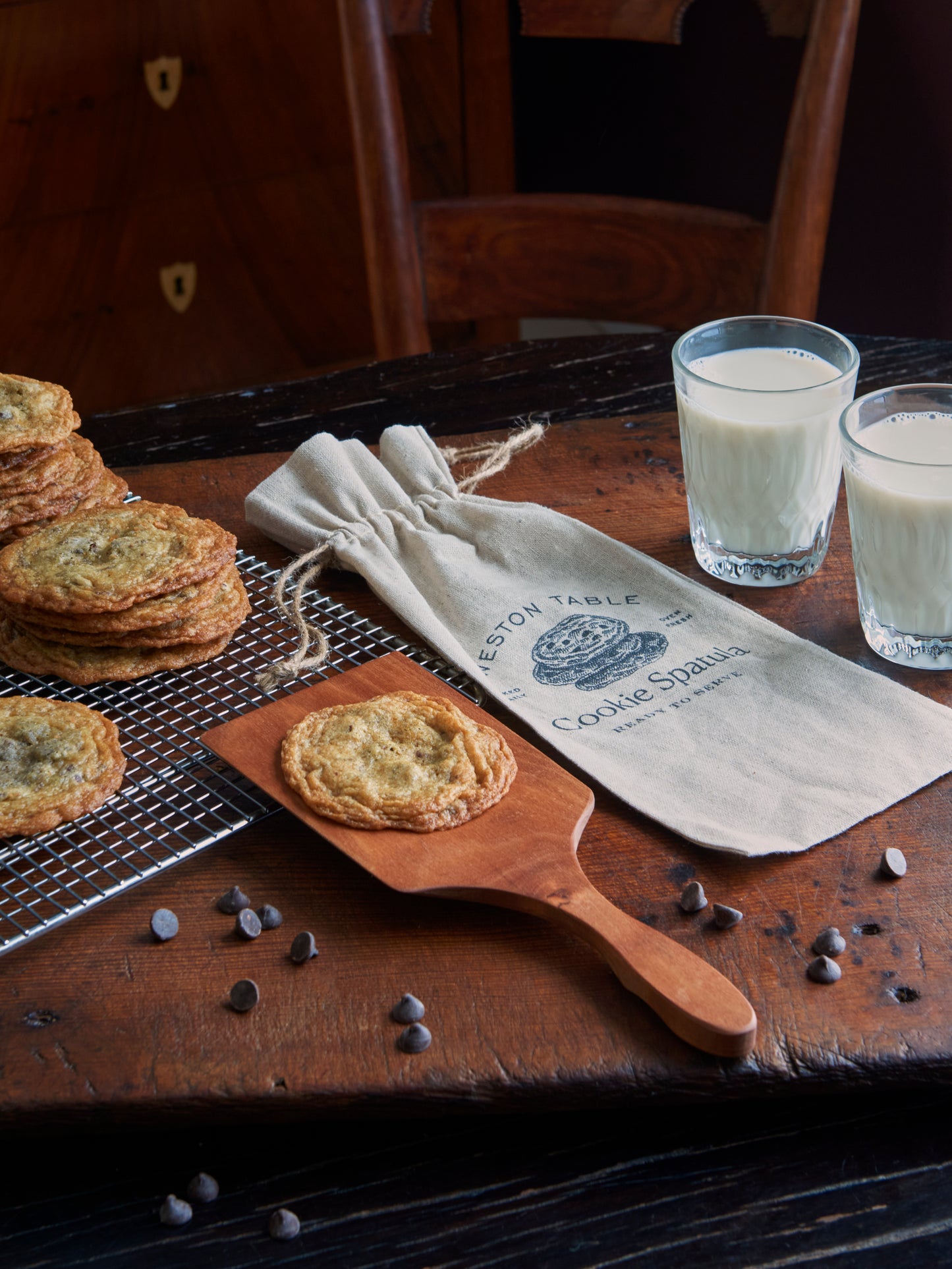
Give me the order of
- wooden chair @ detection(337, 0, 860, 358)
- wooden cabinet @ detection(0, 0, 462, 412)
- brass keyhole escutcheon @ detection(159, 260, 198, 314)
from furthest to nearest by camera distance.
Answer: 1. brass keyhole escutcheon @ detection(159, 260, 198, 314)
2. wooden cabinet @ detection(0, 0, 462, 412)
3. wooden chair @ detection(337, 0, 860, 358)

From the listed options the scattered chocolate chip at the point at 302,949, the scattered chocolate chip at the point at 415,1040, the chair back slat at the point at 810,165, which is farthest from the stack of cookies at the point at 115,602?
the chair back slat at the point at 810,165

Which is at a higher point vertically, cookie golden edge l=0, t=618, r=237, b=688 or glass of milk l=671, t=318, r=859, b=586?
glass of milk l=671, t=318, r=859, b=586

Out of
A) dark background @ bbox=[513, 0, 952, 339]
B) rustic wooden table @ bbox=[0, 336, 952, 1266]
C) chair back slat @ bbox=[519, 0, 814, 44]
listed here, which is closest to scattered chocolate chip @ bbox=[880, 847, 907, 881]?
rustic wooden table @ bbox=[0, 336, 952, 1266]

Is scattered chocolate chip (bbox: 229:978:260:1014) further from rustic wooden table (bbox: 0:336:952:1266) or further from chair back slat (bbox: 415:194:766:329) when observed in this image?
chair back slat (bbox: 415:194:766:329)

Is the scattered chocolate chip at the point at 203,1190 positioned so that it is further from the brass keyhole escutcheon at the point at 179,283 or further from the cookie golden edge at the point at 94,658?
the brass keyhole escutcheon at the point at 179,283

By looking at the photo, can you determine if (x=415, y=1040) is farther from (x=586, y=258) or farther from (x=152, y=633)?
(x=586, y=258)

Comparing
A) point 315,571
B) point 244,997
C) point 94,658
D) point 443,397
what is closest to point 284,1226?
point 244,997

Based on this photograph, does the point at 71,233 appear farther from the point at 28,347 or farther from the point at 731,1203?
the point at 731,1203
